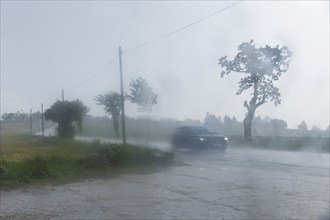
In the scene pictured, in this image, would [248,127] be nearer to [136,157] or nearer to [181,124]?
[181,124]

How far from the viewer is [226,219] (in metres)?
8.00

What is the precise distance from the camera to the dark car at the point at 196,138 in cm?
2192

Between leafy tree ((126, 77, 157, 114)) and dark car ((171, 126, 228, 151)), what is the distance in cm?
216

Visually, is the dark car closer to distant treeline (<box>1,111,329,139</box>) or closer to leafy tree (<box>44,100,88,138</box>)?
distant treeline (<box>1,111,329,139</box>)

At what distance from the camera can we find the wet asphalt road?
8.55 m

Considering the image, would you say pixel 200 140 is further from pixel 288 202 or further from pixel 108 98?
pixel 288 202

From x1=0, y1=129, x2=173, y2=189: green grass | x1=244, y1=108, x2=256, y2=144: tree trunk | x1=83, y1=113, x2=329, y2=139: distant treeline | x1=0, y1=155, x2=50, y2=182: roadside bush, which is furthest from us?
x1=244, y1=108, x2=256, y2=144: tree trunk

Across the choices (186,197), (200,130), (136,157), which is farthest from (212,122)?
(186,197)

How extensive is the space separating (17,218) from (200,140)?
51.3 feet

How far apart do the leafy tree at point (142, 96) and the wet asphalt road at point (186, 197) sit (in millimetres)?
8784

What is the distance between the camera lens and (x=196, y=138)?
23406 mm

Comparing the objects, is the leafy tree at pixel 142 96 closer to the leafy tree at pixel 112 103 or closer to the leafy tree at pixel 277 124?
the leafy tree at pixel 112 103

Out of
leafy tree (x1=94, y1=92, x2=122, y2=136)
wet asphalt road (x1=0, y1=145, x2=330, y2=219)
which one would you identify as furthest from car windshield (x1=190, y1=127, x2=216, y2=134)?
wet asphalt road (x1=0, y1=145, x2=330, y2=219)

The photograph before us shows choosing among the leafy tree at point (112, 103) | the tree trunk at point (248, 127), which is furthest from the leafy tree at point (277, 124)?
the leafy tree at point (112, 103)
